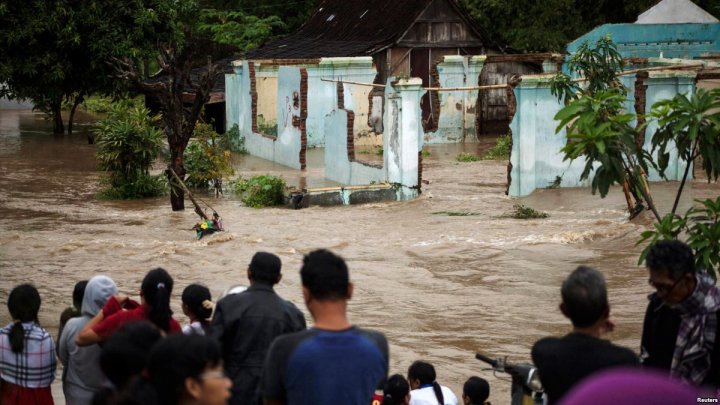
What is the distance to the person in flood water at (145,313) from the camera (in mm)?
5449

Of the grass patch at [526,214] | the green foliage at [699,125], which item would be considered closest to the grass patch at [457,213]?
the grass patch at [526,214]

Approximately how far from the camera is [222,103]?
35.7m

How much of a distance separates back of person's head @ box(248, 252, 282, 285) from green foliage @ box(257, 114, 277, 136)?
25.3 m

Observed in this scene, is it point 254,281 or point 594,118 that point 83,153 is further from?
point 254,281

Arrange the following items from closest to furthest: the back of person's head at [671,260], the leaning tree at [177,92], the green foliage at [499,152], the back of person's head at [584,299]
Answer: the back of person's head at [584,299], the back of person's head at [671,260], the leaning tree at [177,92], the green foliage at [499,152]

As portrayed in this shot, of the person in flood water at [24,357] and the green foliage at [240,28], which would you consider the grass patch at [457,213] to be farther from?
the green foliage at [240,28]

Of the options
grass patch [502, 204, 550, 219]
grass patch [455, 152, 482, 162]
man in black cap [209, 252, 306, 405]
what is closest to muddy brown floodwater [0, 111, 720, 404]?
grass patch [502, 204, 550, 219]

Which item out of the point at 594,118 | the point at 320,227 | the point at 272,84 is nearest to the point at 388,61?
the point at 272,84

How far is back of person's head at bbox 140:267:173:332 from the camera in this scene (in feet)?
18.0

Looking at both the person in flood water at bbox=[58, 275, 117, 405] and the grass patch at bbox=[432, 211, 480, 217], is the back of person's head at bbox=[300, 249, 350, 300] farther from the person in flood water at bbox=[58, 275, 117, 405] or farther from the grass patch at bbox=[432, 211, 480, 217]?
the grass patch at bbox=[432, 211, 480, 217]

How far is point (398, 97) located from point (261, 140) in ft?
31.2

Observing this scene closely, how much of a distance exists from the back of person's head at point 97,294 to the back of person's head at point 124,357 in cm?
164

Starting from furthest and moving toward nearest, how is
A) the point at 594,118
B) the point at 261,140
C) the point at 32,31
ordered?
1. the point at 261,140
2. the point at 32,31
3. the point at 594,118

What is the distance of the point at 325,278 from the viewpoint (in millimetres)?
4305
